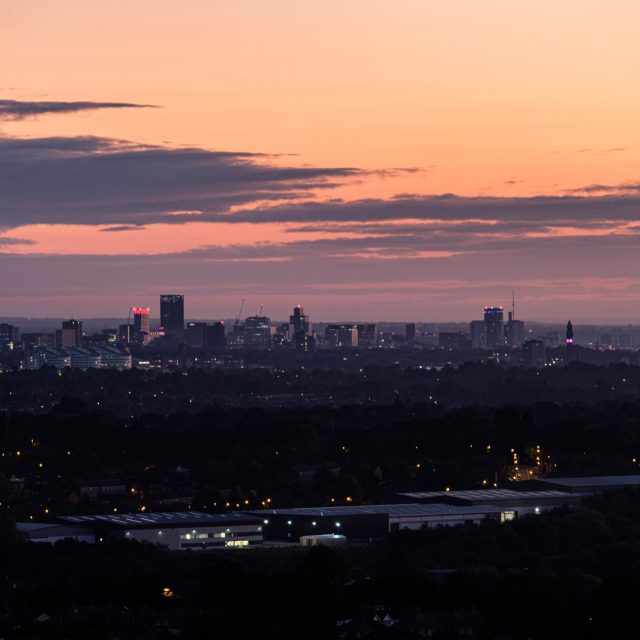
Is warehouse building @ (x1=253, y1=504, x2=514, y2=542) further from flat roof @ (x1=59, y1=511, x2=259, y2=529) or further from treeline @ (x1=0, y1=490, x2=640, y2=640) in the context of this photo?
treeline @ (x1=0, y1=490, x2=640, y2=640)

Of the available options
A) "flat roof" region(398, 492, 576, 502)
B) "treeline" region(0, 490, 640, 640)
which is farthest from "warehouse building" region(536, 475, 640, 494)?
"treeline" region(0, 490, 640, 640)

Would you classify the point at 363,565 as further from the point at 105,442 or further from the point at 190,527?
the point at 105,442

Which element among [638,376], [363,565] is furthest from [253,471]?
[638,376]

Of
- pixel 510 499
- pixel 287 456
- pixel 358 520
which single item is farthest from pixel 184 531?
pixel 287 456

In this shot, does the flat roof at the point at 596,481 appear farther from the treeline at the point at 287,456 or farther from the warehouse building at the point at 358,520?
the warehouse building at the point at 358,520

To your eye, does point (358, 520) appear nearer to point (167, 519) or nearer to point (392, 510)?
point (392, 510)

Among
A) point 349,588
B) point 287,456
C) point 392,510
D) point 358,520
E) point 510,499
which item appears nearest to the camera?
point 349,588
